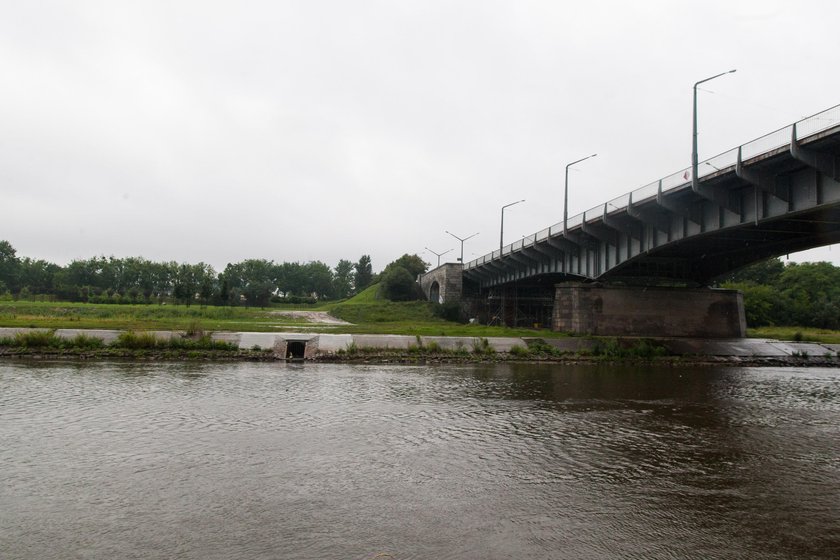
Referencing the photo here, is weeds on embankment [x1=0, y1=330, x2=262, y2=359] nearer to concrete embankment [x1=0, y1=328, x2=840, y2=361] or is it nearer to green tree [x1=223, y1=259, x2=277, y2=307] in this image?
concrete embankment [x1=0, y1=328, x2=840, y2=361]

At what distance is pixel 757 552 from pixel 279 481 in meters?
8.34

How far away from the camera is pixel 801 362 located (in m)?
40.9

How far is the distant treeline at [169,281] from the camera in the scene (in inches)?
3802

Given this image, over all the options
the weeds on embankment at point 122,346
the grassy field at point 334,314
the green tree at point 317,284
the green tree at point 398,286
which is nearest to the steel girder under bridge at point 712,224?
the grassy field at point 334,314

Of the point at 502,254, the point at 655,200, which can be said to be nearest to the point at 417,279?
the point at 502,254

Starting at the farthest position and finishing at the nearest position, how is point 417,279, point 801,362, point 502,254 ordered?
point 417,279, point 502,254, point 801,362

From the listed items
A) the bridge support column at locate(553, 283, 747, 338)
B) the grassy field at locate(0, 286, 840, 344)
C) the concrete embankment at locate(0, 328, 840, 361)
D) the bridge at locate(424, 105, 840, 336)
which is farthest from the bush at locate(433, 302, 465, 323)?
the concrete embankment at locate(0, 328, 840, 361)

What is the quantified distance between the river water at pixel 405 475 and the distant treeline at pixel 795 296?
59.4 metres

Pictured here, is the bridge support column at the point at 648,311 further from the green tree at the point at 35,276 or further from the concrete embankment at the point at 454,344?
the green tree at the point at 35,276

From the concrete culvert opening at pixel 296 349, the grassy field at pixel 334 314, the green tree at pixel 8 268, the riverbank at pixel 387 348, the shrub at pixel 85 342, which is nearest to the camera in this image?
the riverbank at pixel 387 348

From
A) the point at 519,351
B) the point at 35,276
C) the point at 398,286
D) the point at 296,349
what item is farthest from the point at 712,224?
the point at 35,276

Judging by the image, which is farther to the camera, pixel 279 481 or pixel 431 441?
pixel 431 441

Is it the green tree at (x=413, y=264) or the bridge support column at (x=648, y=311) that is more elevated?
the green tree at (x=413, y=264)

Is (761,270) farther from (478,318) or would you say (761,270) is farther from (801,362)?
(801,362)
